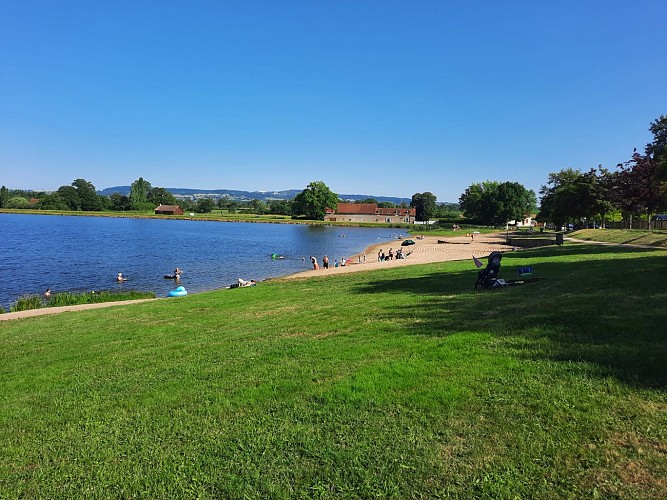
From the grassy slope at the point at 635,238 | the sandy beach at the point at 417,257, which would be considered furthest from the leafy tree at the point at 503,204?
the grassy slope at the point at 635,238

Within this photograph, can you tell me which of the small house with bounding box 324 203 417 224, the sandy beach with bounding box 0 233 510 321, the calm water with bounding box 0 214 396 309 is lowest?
the calm water with bounding box 0 214 396 309

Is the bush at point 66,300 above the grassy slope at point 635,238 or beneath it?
beneath

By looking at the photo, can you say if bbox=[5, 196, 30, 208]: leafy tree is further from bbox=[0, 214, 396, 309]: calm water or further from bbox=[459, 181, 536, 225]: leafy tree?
bbox=[459, 181, 536, 225]: leafy tree

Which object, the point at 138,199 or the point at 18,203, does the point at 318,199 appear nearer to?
the point at 138,199

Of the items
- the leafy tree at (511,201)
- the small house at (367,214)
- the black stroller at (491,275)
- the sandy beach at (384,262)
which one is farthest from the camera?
the small house at (367,214)

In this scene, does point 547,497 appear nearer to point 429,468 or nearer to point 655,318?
point 429,468

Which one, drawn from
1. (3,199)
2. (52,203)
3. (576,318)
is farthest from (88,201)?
(576,318)

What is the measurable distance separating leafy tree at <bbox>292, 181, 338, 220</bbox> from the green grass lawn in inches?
5757

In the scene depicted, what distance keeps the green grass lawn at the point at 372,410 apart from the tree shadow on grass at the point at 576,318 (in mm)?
44

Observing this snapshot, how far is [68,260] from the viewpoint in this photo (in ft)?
152

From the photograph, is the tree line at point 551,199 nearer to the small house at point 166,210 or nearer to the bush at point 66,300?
the small house at point 166,210

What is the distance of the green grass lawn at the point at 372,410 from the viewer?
13.1 feet

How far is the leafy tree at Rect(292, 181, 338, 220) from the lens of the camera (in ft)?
508

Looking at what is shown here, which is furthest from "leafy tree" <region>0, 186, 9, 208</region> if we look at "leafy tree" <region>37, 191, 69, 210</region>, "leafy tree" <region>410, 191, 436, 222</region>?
"leafy tree" <region>410, 191, 436, 222</region>
